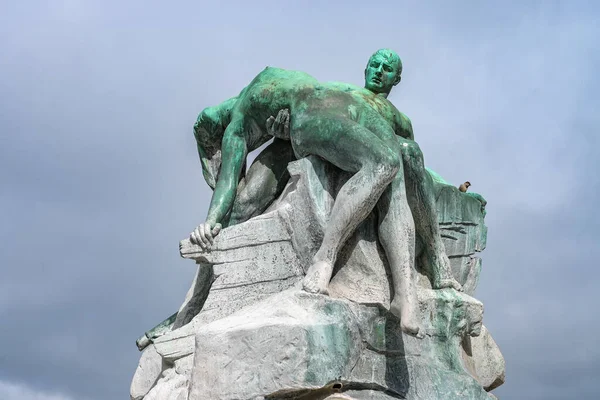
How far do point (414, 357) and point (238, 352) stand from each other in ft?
4.84

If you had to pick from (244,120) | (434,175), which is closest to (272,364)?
(244,120)

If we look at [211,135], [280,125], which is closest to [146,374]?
[211,135]

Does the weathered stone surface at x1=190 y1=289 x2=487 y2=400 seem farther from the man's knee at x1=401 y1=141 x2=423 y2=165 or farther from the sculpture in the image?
the man's knee at x1=401 y1=141 x2=423 y2=165

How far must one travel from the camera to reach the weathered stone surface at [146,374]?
8000 mm

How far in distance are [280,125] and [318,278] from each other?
5.12 ft

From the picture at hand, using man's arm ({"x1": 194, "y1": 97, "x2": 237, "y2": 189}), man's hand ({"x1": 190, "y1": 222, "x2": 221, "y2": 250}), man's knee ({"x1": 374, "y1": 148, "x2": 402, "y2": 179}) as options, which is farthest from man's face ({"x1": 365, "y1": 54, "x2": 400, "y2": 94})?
man's hand ({"x1": 190, "y1": 222, "x2": 221, "y2": 250})

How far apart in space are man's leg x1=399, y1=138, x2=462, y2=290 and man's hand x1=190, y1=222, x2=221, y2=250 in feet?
5.22

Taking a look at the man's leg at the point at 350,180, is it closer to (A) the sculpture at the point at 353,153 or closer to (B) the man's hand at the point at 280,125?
(A) the sculpture at the point at 353,153

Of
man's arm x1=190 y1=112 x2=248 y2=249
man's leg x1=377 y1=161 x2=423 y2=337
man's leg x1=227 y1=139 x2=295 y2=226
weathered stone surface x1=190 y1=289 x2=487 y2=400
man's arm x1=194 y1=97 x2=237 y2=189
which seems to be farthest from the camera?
man's arm x1=194 y1=97 x2=237 y2=189

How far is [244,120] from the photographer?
26.1 feet

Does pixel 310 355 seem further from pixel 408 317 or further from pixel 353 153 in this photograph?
pixel 353 153

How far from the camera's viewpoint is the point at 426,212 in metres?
7.52

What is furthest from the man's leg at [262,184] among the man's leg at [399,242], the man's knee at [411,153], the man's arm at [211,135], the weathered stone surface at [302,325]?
the man's leg at [399,242]

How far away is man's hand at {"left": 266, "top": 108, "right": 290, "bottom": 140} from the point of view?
25.0 feet
